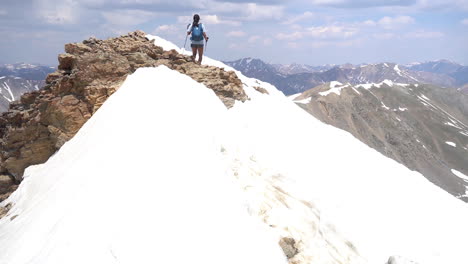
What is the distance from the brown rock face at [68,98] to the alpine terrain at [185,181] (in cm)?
7

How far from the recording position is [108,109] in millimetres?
14531

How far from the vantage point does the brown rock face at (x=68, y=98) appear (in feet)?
56.2

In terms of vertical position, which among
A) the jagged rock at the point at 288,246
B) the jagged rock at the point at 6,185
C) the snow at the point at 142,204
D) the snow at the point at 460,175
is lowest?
the snow at the point at 460,175

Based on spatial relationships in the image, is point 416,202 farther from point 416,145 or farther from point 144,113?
point 416,145

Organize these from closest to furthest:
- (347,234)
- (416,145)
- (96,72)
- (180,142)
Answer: (180,142), (347,234), (96,72), (416,145)

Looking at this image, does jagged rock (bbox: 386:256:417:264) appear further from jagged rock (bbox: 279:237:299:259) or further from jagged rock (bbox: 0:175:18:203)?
jagged rock (bbox: 0:175:18:203)

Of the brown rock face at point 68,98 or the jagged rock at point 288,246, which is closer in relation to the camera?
the jagged rock at point 288,246

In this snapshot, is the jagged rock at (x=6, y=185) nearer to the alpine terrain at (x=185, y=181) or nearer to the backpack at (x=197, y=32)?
the alpine terrain at (x=185, y=181)

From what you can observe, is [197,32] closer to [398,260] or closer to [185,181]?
[185,181]

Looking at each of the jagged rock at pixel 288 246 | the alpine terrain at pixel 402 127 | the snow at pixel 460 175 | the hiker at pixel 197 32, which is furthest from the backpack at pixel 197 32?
the snow at pixel 460 175

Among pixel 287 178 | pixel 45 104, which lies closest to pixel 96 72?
pixel 45 104

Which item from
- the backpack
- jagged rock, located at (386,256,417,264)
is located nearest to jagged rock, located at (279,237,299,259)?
jagged rock, located at (386,256,417,264)

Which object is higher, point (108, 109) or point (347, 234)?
point (108, 109)

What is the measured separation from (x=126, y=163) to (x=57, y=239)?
2737mm
